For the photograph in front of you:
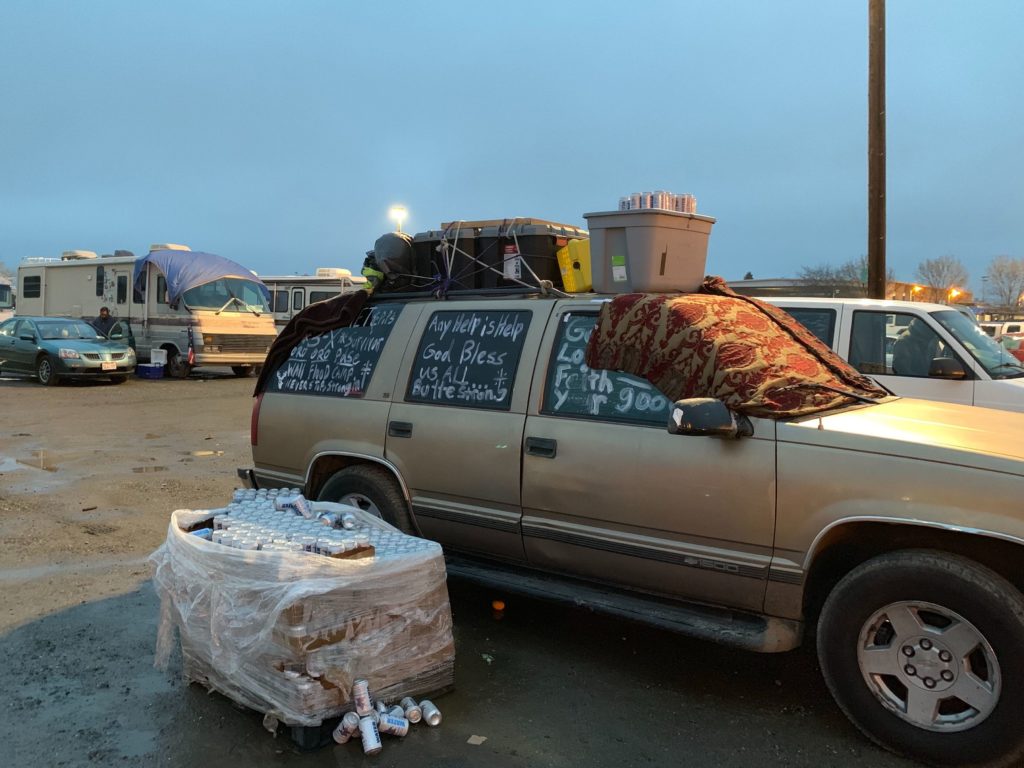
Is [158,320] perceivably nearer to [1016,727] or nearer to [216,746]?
[216,746]

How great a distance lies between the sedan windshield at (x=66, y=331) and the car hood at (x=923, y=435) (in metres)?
17.7

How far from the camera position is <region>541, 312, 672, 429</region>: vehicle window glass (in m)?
3.73

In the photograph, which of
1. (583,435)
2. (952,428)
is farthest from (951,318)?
(583,435)

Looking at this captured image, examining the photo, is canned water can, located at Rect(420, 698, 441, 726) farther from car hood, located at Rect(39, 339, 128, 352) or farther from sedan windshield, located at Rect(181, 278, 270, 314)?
sedan windshield, located at Rect(181, 278, 270, 314)

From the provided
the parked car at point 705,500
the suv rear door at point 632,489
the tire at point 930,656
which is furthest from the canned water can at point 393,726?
the tire at point 930,656

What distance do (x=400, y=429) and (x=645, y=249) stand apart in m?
1.65

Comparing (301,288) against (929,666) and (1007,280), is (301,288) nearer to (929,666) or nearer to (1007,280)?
(929,666)

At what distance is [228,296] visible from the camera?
63.0 feet

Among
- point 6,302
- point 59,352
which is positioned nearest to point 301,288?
point 59,352

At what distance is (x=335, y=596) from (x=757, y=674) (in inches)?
82.9

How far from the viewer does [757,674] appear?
12.9 feet

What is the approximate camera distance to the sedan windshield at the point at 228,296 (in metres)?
18.5

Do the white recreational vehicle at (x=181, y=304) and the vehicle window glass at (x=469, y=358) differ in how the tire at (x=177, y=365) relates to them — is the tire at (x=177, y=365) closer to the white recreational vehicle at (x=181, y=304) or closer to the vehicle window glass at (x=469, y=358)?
the white recreational vehicle at (x=181, y=304)

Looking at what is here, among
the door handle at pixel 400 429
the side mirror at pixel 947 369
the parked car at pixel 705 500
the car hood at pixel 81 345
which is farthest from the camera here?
the car hood at pixel 81 345
